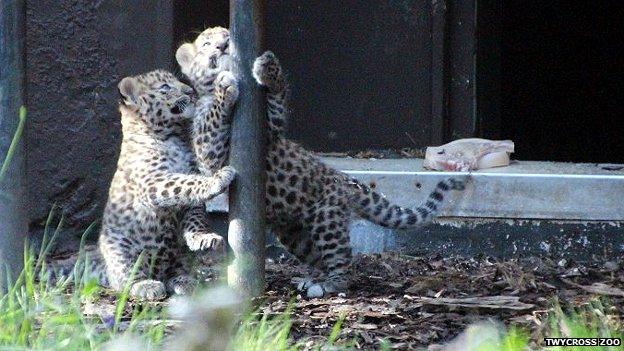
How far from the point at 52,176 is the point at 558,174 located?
3351 mm

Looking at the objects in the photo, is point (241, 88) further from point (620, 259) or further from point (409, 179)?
point (620, 259)

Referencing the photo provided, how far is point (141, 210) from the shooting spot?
6773 mm

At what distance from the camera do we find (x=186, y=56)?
714 centimetres

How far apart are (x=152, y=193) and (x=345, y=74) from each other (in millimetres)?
3099

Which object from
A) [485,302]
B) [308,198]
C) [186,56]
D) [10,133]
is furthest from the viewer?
[186,56]

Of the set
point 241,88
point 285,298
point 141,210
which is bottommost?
point 285,298

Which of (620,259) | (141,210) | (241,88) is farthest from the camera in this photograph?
(620,259)

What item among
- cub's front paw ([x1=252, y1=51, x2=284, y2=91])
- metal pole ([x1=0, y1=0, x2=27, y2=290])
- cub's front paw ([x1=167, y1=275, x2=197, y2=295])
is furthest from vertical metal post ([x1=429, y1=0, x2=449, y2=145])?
metal pole ([x1=0, y1=0, x2=27, y2=290])

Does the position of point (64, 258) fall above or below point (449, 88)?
below

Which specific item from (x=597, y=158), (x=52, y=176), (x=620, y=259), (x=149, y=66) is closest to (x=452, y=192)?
(x=620, y=259)

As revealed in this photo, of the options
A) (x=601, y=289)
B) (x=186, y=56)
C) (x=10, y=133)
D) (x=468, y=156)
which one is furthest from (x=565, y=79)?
(x=10, y=133)

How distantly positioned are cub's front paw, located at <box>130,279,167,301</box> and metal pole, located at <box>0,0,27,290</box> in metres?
1.00

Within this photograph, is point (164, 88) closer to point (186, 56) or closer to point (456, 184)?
point (186, 56)

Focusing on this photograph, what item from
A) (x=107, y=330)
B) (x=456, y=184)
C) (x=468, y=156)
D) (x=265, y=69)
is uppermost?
(x=265, y=69)
